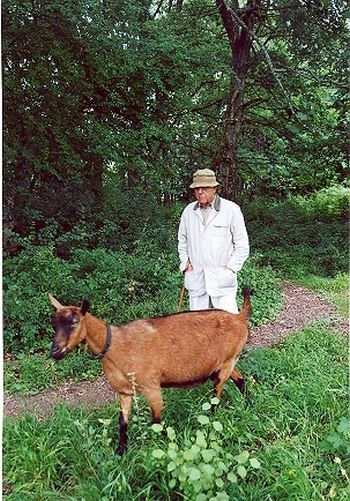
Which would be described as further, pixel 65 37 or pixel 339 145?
pixel 339 145

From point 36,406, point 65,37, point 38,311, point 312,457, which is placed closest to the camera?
point 312,457

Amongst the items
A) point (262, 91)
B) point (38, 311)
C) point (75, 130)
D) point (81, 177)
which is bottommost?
point (38, 311)

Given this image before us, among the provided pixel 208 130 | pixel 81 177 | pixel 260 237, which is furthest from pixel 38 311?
pixel 260 237

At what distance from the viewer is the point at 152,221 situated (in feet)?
22.7

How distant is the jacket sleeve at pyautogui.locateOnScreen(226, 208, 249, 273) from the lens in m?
3.96

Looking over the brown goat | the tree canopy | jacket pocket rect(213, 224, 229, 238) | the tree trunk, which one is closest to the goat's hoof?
A: the brown goat

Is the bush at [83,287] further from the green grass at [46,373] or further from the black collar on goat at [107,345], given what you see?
the black collar on goat at [107,345]

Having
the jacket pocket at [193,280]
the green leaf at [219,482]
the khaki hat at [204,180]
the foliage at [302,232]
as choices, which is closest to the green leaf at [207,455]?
the green leaf at [219,482]

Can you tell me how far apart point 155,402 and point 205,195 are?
142cm

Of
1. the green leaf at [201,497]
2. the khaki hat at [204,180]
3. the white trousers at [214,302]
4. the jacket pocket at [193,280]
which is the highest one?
the khaki hat at [204,180]

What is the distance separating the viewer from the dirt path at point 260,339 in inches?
157

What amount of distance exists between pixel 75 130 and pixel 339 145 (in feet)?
14.2

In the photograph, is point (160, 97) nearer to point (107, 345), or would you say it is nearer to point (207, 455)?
point (107, 345)

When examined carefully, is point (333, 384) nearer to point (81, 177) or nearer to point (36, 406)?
point (36, 406)
